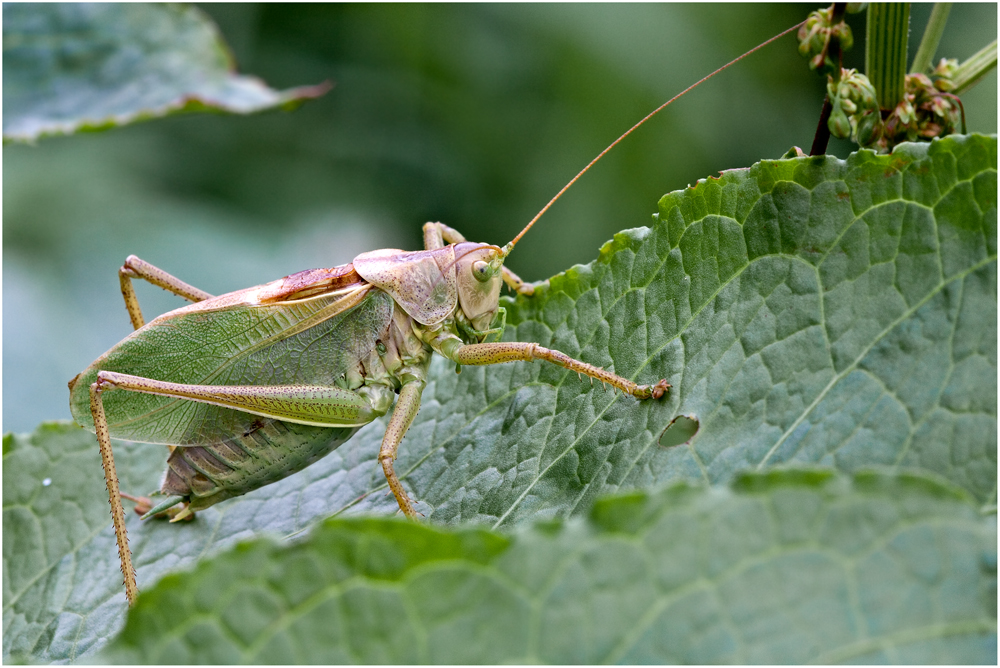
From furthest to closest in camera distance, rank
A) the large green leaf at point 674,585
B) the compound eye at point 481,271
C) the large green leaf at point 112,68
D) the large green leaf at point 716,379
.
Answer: the compound eye at point 481,271 → the large green leaf at point 112,68 → the large green leaf at point 716,379 → the large green leaf at point 674,585

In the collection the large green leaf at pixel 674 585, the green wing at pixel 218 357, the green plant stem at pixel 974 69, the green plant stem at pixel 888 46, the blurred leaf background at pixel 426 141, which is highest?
the blurred leaf background at pixel 426 141

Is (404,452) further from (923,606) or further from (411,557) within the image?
(923,606)

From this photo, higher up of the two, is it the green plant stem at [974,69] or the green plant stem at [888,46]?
the green plant stem at [888,46]

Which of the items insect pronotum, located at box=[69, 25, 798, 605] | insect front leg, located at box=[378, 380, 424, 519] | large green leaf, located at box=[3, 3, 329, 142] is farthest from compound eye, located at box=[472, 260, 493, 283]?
large green leaf, located at box=[3, 3, 329, 142]

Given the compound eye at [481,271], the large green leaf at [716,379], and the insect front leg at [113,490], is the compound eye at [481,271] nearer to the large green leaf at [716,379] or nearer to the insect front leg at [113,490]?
the large green leaf at [716,379]

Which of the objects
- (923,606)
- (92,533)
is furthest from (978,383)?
(92,533)

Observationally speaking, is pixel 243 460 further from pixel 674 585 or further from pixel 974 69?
pixel 974 69

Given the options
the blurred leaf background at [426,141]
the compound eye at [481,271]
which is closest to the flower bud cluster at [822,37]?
the compound eye at [481,271]
